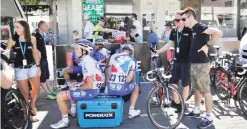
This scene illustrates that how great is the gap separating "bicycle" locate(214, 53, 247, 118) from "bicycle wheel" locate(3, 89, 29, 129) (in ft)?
11.4

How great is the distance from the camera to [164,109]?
5.04 meters

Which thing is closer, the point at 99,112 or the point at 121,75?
the point at 99,112

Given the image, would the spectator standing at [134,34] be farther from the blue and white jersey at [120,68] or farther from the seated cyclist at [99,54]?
the blue and white jersey at [120,68]

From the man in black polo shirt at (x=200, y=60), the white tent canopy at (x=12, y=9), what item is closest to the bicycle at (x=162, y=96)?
the man in black polo shirt at (x=200, y=60)

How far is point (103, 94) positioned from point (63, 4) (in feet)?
30.1

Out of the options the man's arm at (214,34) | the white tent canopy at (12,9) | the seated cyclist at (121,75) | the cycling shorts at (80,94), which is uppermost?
the white tent canopy at (12,9)

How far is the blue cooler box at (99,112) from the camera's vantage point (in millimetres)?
4750

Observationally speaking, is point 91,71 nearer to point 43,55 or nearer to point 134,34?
point 43,55

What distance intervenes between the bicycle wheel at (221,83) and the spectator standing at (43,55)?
355 cm

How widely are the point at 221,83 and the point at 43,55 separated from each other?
3725 millimetres

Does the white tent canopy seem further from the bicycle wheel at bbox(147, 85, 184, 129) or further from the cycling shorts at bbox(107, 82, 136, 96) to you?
the bicycle wheel at bbox(147, 85, 184, 129)

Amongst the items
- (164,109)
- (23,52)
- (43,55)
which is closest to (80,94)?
(23,52)

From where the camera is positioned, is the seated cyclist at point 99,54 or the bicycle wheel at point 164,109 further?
the seated cyclist at point 99,54

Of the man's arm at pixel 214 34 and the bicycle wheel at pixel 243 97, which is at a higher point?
the man's arm at pixel 214 34
